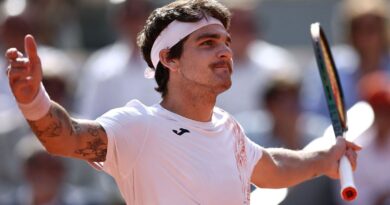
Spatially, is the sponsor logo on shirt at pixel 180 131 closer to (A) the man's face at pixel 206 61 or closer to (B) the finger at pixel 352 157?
(A) the man's face at pixel 206 61

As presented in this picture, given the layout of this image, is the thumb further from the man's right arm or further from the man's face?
the man's face

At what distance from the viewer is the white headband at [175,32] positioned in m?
5.89

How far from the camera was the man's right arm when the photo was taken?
5188 millimetres

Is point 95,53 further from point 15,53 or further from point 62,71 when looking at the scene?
point 15,53

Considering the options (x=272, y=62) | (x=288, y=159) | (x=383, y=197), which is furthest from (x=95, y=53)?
(x=288, y=159)

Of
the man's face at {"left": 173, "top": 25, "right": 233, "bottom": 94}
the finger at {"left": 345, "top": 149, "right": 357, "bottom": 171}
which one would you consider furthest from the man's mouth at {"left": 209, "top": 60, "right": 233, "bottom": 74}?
the finger at {"left": 345, "top": 149, "right": 357, "bottom": 171}

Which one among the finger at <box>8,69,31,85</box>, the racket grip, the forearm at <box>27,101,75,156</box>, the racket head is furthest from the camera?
the racket head

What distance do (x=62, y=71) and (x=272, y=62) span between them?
75.3 inches

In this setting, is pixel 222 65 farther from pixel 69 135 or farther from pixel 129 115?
pixel 69 135

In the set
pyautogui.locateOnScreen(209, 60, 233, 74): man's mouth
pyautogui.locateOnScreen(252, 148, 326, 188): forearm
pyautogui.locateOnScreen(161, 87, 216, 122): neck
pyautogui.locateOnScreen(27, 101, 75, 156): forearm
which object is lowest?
pyautogui.locateOnScreen(252, 148, 326, 188): forearm

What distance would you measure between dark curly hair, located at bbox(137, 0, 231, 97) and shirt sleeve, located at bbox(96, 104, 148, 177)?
1.40 ft

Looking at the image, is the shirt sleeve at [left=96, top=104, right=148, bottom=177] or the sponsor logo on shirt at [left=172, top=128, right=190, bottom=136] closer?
the shirt sleeve at [left=96, top=104, right=148, bottom=177]

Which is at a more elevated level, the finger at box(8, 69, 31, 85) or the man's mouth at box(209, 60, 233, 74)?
the man's mouth at box(209, 60, 233, 74)

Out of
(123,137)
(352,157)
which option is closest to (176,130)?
(123,137)
